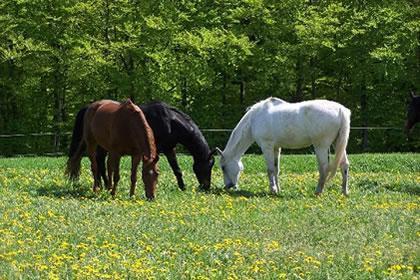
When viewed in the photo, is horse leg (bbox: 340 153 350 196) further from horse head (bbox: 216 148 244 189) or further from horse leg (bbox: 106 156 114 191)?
horse leg (bbox: 106 156 114 191)

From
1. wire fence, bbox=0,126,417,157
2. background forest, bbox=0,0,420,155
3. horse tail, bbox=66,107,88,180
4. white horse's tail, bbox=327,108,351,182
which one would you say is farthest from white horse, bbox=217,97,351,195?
wire fence, bbox=0,126,417,157

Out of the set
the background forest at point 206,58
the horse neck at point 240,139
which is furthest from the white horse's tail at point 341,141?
the background forest at point 206,58

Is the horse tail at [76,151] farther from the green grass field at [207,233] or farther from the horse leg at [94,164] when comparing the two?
the horse leg at [94,164]

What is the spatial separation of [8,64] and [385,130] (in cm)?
1814

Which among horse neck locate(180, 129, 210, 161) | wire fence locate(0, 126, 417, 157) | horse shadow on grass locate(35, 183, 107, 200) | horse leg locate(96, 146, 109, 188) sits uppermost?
horse neck locate(180, 129, 210, 161)

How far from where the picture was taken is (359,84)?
117 feet

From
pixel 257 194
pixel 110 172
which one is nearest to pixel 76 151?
pixel 110 172

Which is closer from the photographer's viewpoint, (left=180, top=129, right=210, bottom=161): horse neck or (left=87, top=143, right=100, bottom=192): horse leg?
(left=87, top=143, right=100, bottom=192): horse leg

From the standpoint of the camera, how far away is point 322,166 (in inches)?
616

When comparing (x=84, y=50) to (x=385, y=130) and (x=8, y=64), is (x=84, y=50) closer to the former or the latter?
(x=8, y=64)

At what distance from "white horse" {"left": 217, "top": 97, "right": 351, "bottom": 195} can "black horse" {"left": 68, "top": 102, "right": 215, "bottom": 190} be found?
471mm

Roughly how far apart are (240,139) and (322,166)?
6.96 feet

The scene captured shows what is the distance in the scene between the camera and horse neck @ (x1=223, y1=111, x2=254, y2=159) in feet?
55.2

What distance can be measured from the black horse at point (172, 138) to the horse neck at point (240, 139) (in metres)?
0.46
